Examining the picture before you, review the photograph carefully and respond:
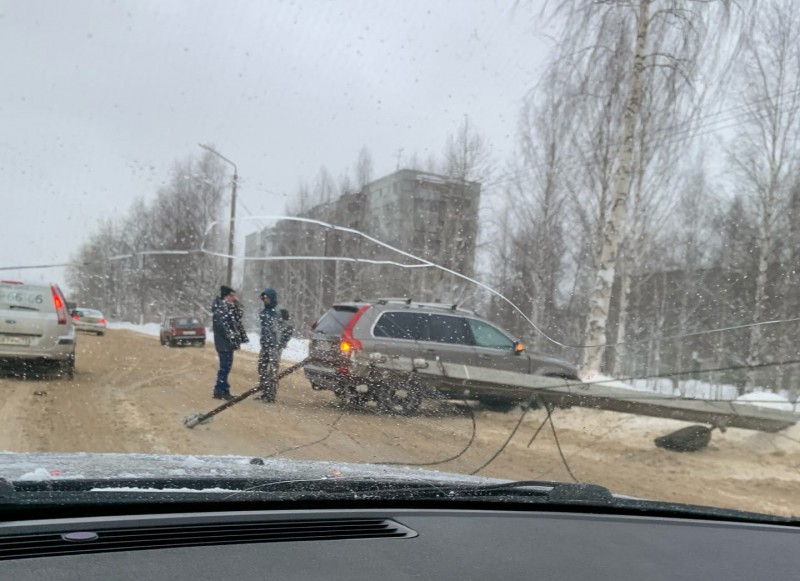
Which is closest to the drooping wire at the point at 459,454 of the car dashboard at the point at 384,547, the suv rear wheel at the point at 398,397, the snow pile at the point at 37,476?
the suv rear wheel at the point at 398,397

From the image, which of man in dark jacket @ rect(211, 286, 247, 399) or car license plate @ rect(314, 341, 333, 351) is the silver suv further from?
man in dark jacket @ rect(211, 286, 247, 399)

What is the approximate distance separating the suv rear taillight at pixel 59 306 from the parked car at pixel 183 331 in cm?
549

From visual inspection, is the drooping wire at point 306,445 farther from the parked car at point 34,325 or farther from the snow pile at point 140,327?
the snow pile at point 140,327

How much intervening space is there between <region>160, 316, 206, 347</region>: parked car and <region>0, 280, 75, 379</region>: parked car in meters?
5.42

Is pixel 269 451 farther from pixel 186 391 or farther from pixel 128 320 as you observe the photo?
pixel 128 320

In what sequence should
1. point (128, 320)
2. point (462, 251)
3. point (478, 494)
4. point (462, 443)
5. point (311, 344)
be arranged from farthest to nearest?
point (128, 320) < point (462, 251) < point (311, 344) < point (462, 443) < point (478, 494)

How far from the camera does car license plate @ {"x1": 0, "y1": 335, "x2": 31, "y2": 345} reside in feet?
31.5

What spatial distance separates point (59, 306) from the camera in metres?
10.3

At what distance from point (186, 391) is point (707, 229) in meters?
17.5

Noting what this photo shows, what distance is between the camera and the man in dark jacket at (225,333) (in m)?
9.77

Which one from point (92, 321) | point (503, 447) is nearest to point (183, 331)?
point (92, 321)

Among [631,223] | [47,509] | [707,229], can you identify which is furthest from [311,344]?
[707,229]

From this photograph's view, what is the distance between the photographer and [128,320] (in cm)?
1681

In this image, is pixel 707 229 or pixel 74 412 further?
pixel 707 229
